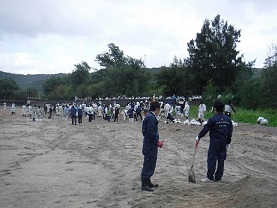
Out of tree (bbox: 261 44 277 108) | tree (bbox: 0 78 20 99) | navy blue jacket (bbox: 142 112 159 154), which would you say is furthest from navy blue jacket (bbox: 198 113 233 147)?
tree (bbox: 0 78 20 99)

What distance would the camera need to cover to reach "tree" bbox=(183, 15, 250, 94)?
50344 millimetres

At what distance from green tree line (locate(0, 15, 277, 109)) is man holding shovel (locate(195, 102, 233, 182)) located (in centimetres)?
2630

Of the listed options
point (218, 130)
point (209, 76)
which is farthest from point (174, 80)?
point (218, 130)

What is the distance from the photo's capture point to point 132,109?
3238 cm

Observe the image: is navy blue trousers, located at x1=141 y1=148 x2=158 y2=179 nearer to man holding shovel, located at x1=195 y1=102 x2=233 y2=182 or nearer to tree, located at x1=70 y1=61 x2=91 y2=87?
man holding shovel, located at x1=195 y1=102 x2=233 y2=182

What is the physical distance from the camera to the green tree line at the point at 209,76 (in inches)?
1379

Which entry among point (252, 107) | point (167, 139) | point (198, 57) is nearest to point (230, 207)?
point (167, 139)

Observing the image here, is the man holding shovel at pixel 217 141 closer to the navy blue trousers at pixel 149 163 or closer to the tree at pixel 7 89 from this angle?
the navy blue trousers at pixel 149 163

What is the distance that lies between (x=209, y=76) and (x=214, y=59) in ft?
7.81

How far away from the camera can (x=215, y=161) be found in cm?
877

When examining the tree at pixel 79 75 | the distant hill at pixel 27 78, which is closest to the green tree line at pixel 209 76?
the tree at pixel 79 75

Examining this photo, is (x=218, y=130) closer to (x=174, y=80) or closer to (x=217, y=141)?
(x=217, y=141)

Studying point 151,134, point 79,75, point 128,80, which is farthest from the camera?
point 79,75

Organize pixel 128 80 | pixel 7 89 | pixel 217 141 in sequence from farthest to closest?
pixel 7 89, pixel 128 80, pixel 217 141
